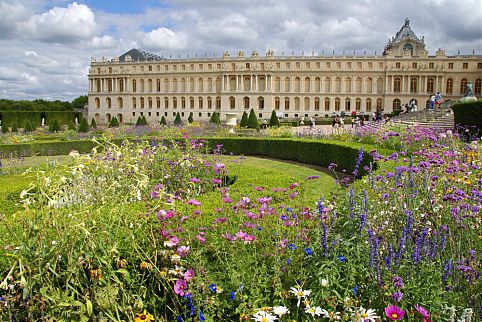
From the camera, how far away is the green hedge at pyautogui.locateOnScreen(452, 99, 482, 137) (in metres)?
14.9

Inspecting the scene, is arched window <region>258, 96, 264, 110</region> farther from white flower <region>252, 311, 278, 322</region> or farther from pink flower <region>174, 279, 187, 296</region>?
white flower <region>252, 311, 278, 322</region>

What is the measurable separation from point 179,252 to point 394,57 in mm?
58259

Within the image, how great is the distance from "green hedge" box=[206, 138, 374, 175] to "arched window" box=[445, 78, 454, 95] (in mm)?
45983

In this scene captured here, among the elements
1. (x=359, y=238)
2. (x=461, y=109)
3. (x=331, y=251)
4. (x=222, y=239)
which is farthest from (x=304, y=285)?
(x=461, y=109)

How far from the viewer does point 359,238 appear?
3.04 metres

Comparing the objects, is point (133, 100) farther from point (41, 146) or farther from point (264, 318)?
point (264, 318)

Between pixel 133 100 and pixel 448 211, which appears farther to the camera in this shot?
pixel 133 100

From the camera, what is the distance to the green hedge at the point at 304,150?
11.5 m

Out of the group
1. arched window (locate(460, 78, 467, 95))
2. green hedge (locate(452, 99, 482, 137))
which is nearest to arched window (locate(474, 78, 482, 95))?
arched window (locate(460, 78, 467, 95))

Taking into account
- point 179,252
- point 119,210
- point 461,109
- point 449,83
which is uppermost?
point 449,83

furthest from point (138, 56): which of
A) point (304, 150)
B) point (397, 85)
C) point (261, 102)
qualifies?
point (304, 150)

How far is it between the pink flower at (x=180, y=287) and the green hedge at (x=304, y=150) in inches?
289

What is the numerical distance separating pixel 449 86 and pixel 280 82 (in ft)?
71.1

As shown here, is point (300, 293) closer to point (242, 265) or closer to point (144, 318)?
point (242, 265)
